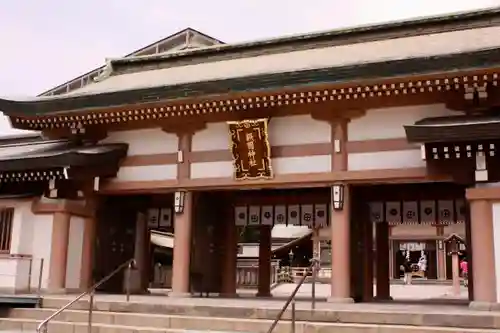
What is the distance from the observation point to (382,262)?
1652cm

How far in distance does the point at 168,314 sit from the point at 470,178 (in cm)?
616

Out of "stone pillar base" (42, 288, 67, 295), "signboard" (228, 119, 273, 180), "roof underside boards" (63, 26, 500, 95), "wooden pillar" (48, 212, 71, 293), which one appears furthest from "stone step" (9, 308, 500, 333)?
"roof underside boards" (63, 26, 500, 95)

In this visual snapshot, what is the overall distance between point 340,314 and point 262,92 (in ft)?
15.5

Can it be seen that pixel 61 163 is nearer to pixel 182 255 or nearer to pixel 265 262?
pixel 182 255

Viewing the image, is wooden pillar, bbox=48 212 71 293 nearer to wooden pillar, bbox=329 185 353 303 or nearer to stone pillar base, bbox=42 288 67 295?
stone pillar base, bbox=42 288 67 295

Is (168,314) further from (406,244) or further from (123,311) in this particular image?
(406,244)

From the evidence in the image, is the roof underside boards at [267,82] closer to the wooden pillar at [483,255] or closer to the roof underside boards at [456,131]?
the roof underside boards at [456,131]

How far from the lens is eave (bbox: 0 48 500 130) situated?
1050cm

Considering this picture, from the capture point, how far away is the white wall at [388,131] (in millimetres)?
11648

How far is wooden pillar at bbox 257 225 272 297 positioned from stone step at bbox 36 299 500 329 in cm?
666

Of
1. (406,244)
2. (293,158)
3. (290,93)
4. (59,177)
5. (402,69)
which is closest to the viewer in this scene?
(402,69)

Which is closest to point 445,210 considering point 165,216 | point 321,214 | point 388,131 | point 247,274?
point 321,214

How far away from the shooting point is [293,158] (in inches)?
499

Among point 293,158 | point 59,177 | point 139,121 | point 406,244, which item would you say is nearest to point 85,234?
point 59,177
